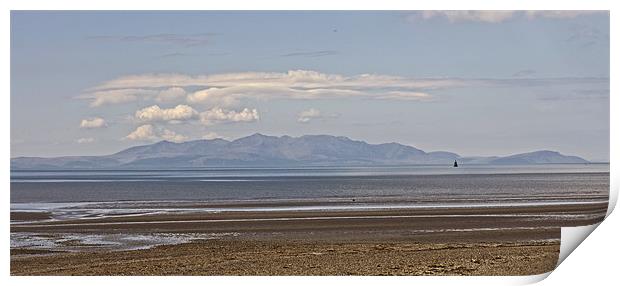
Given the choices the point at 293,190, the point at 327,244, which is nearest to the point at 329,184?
the point at 293,190

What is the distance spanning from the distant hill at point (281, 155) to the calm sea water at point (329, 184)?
25.2 inches

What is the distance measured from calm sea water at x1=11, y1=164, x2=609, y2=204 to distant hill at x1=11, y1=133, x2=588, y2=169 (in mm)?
640

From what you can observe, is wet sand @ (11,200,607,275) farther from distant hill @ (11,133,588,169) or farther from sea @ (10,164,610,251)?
distant hill @ (11,133,588,169)

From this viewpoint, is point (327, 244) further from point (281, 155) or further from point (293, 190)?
point (281, 155)

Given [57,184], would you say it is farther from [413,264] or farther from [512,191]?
[413,264]

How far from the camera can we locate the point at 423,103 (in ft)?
70.9

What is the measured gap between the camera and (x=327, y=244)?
13.2 metres

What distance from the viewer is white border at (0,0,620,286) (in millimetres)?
10031

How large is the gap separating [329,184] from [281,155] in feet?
5.86

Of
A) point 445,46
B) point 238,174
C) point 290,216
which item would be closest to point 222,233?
point 290,216
